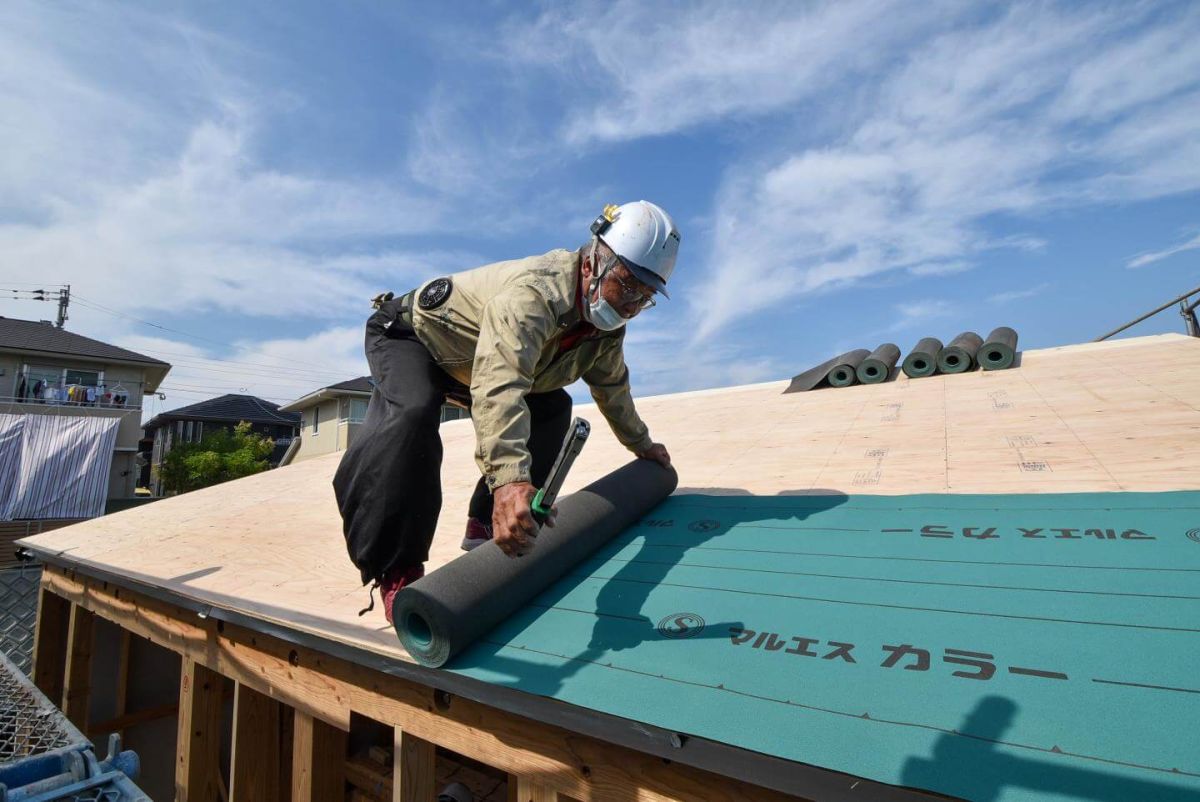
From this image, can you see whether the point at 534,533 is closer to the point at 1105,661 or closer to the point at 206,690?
the point at 1105,661

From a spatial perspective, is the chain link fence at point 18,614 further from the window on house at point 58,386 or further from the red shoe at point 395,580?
the window on house at point 58,386

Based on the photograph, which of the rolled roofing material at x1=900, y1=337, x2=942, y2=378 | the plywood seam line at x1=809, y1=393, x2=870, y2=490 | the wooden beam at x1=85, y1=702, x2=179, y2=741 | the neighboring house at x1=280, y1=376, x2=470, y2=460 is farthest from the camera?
the neighboring house at x1=280, y1=376, x2=470, y2=460

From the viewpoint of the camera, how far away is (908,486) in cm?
242

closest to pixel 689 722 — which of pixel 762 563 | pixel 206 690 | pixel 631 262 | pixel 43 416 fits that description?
pixel 762 563

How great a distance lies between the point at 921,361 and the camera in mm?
5449

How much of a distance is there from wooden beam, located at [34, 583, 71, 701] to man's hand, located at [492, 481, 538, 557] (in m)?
4.53

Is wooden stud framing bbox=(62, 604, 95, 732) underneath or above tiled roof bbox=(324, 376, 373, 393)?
underneath

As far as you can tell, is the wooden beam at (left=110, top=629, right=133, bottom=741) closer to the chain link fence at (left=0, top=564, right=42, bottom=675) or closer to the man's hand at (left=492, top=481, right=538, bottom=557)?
the chain link fence at (left=0, top=564, right=42, bottom=675)

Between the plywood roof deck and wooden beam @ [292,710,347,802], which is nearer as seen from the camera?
wooden beam @ [292,710,347,802]

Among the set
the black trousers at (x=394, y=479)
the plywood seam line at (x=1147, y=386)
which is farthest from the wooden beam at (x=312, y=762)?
the plywood seam line at (x=1147, y=386)

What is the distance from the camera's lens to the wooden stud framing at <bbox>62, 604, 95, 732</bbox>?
142 inches

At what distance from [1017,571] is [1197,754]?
2.20 ft

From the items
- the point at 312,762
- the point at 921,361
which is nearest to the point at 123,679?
the point at 312,762

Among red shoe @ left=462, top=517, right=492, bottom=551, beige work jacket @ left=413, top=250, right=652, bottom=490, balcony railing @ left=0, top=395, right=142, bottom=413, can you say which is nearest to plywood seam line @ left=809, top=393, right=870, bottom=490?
beige work jacket @ left=413, top=250, right=652, bottom=490
